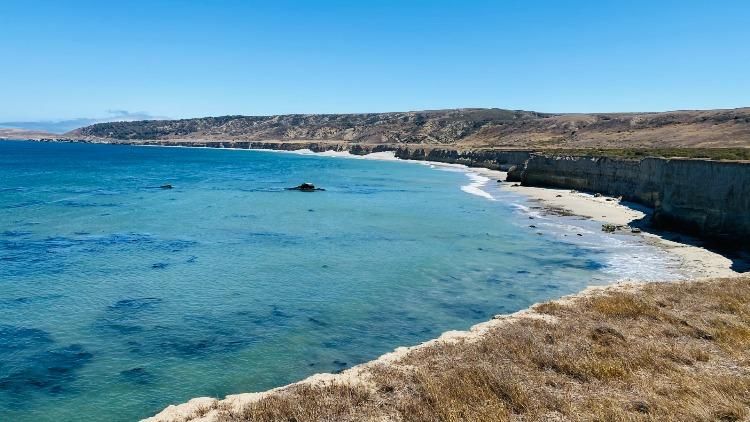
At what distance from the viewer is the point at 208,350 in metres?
14.9

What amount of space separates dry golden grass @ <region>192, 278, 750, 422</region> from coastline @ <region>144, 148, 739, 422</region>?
33 cm

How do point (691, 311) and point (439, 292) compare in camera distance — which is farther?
point (439, 292)

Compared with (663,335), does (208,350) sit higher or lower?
lower

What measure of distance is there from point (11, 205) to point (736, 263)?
166 ft

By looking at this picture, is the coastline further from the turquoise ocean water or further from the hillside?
the hillside

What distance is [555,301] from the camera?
675 inches

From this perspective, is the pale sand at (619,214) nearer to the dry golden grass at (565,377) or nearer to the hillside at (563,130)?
the dry golden grass at (565,377)

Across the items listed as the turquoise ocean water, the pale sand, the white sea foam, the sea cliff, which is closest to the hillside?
the sea cliff

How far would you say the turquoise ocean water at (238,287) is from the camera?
1344cm

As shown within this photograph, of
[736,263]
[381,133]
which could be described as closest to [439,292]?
[736,263]

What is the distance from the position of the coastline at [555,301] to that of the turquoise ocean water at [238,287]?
0.99 metres

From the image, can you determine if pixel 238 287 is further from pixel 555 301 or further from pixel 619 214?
pixel 619 214

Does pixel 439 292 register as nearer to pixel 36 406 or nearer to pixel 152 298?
pixel 152 298

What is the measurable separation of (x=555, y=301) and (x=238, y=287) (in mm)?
11585
